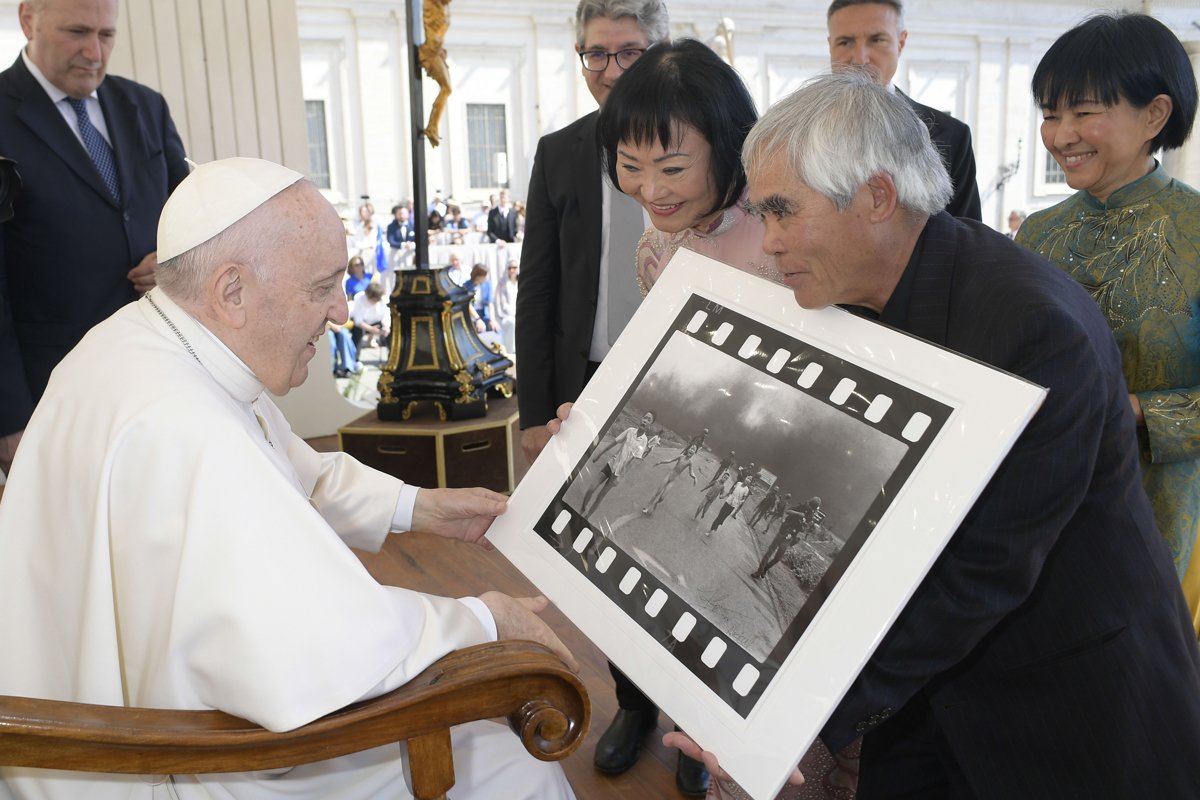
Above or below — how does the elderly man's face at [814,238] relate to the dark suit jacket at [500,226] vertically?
above

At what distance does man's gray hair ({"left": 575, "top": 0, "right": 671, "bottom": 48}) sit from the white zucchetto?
1313 mm

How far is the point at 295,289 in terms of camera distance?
1599 millimetres

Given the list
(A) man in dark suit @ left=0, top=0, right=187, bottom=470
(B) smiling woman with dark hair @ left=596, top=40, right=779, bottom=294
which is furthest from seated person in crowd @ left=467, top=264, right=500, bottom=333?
(B) smiling woman with dark hair @ left=596, top=40, right=779, bottom=294

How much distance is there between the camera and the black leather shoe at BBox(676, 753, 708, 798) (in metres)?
2.64

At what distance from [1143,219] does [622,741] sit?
1.91 m

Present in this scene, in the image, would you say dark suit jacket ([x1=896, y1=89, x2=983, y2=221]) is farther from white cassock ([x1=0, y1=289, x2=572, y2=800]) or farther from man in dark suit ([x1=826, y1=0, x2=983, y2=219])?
white cassock ([x1=0, y1=289, x2=572, y2=800])

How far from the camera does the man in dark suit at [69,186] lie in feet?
11.2

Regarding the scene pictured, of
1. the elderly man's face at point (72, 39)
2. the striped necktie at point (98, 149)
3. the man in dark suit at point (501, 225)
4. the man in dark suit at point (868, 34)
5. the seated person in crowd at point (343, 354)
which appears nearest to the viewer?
the man in dark suit at point (868, 34)

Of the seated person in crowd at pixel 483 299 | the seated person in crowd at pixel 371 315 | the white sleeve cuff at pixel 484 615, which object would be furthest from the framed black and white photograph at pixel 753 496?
the seated person in crowd at pixel 483 299

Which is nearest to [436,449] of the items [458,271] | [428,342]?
[428,342]

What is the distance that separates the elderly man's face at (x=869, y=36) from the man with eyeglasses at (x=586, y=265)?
66 cm

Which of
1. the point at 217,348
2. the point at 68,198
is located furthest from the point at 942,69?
the point at 217,348

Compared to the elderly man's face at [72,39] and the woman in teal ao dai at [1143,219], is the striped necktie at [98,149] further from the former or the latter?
the woman in teal ao dai at [1143,219]

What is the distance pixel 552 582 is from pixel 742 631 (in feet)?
1.38
